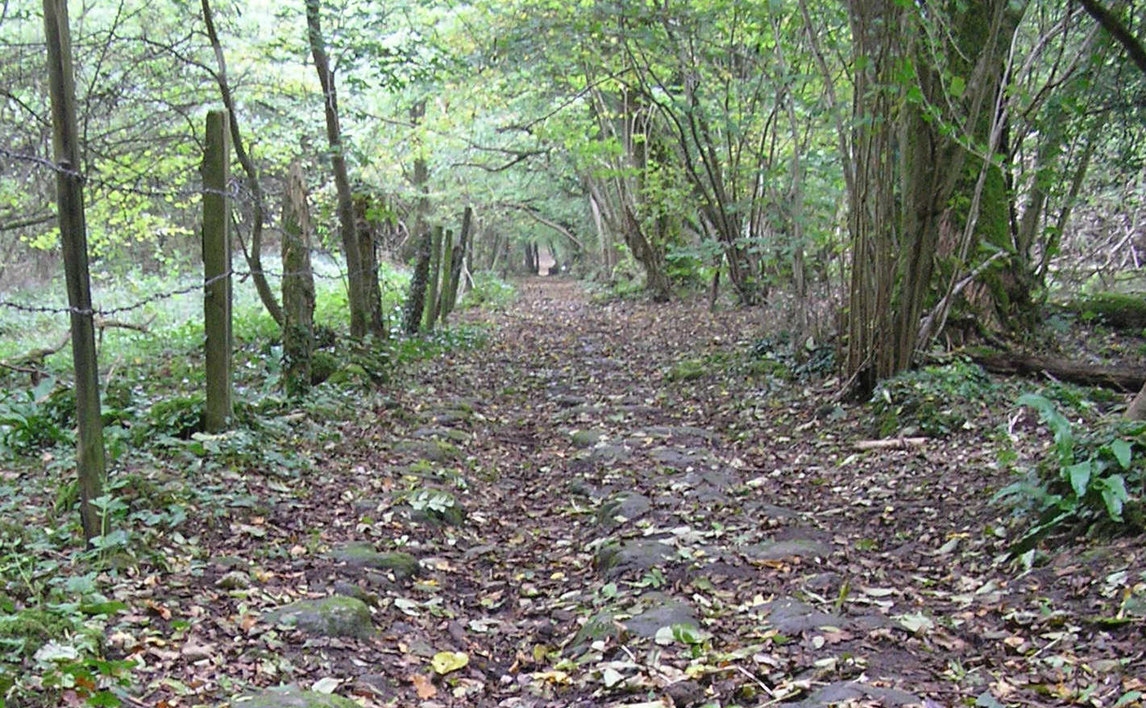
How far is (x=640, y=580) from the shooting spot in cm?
428

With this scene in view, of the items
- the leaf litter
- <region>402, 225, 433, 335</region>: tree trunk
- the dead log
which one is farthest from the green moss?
<region>402, 225, 433, 335</region>: tree trunk

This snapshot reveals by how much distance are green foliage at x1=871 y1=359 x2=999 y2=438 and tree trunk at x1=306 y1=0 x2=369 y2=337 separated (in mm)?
5721

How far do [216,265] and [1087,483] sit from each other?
15.7ft

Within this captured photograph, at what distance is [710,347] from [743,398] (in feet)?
9.36

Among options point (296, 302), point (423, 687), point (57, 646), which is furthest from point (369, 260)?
point (57, 646)

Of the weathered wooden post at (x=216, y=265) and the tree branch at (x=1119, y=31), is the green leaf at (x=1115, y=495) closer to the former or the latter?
the tree branch at (x=1119, y=31)

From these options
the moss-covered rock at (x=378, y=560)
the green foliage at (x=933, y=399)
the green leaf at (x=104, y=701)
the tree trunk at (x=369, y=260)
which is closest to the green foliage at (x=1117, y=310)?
the green foliage at (x=933, y=399)

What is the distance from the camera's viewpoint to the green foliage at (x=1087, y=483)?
3848 mm

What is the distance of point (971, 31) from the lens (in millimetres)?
7184

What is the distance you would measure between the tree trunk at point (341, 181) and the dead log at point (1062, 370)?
632 centimetres

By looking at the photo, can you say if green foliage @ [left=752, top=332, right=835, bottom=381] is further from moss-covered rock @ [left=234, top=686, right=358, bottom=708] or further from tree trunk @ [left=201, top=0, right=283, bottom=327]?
moss-covered rock @ [left=234, top=686, right=358, bottom=708]

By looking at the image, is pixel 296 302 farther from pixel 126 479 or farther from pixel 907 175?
pixel 907 175

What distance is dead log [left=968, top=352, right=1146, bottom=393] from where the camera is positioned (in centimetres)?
647

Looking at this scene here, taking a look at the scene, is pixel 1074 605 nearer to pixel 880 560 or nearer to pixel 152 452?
pixel 880 560
